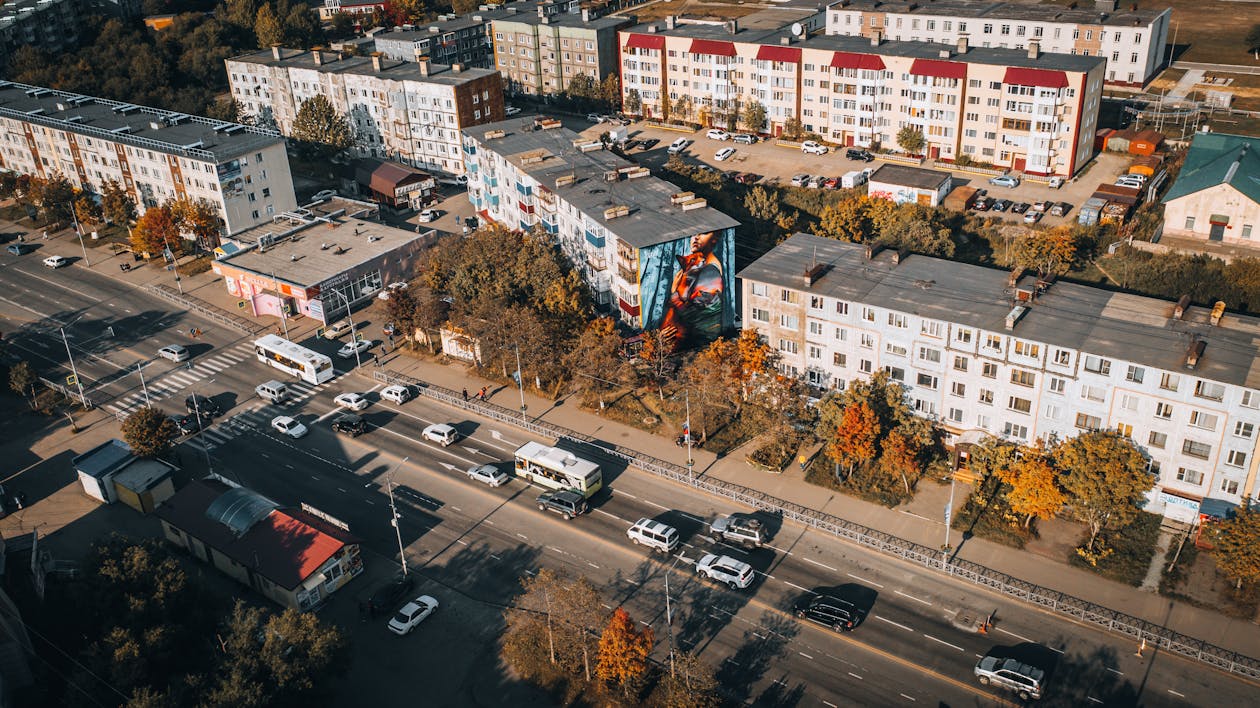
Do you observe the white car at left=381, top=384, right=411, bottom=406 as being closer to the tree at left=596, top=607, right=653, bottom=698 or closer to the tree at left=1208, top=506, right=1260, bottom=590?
the tree at left=596, top=607, right=653, bottom=698

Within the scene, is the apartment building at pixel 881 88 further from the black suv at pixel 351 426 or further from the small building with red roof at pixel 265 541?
the small building with red roof at pixel 265 541

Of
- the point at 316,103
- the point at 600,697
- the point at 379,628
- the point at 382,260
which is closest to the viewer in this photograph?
the point at 600,697

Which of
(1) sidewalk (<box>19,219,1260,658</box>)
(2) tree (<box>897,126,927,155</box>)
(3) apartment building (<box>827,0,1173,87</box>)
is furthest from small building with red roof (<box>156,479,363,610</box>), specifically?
(3) apartment building (<box>827,0,1173,87</box>)

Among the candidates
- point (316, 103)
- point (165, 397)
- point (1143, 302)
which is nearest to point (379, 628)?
point (165, 397)

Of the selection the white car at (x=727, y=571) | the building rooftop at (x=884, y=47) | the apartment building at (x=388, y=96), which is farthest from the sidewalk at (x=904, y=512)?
the building rooftop at (x=884, y=47)

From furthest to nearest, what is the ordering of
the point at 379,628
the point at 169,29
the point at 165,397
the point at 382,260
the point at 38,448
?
1. the point at 169,29
2. the point at 382,260
3. the point at 165,397
4. the point at 38,448
5. the point at 379,628

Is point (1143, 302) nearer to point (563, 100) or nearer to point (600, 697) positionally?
point (600, 697)

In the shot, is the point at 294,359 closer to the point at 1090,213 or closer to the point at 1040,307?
the point at 1040,307
